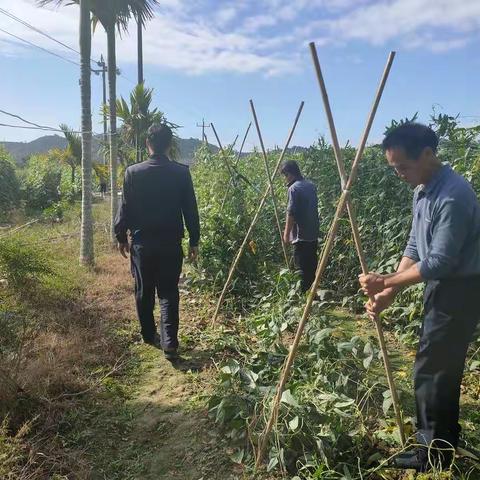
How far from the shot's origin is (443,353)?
1982 mm

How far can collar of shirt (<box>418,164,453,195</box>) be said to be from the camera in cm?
196

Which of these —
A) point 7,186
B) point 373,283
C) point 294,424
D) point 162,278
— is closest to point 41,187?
point 7,186

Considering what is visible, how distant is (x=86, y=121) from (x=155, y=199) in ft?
11.8

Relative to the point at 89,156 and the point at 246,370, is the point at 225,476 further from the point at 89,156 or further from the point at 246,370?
the point at 89,156

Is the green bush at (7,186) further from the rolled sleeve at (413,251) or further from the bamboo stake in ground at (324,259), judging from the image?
the rolled sleeve at (413,251)

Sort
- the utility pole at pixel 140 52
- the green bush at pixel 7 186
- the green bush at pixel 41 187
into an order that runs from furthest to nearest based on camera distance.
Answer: the green bush at pixel 41 187
the utility pole at pixel 140 52
the green bush at pixel 7 186

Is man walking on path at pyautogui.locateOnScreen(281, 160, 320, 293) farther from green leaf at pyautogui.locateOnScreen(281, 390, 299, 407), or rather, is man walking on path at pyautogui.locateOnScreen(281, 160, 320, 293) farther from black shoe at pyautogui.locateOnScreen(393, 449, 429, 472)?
black shoe at pyautogui.locateOnScreen(393, 449, 429, 472)

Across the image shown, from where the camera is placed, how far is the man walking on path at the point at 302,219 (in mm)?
4629

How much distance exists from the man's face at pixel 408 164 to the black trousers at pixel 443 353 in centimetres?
49

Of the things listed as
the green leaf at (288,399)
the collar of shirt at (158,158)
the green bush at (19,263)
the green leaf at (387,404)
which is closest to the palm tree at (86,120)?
the green bush at (19,263)

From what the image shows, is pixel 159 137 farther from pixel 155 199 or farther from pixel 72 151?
pixel 72 151

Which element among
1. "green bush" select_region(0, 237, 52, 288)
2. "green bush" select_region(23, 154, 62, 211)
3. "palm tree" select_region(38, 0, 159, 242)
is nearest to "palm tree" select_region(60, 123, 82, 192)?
"green bush" select_region(23, 154, 62, 211)

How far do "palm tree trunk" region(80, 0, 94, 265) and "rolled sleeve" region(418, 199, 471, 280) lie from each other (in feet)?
18.6

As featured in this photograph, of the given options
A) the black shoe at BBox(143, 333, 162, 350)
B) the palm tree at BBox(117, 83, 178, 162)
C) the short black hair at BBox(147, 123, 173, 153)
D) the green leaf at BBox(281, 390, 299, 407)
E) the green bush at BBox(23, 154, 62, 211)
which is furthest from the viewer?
the green bush at BBox(23, 154, 62, 211)
